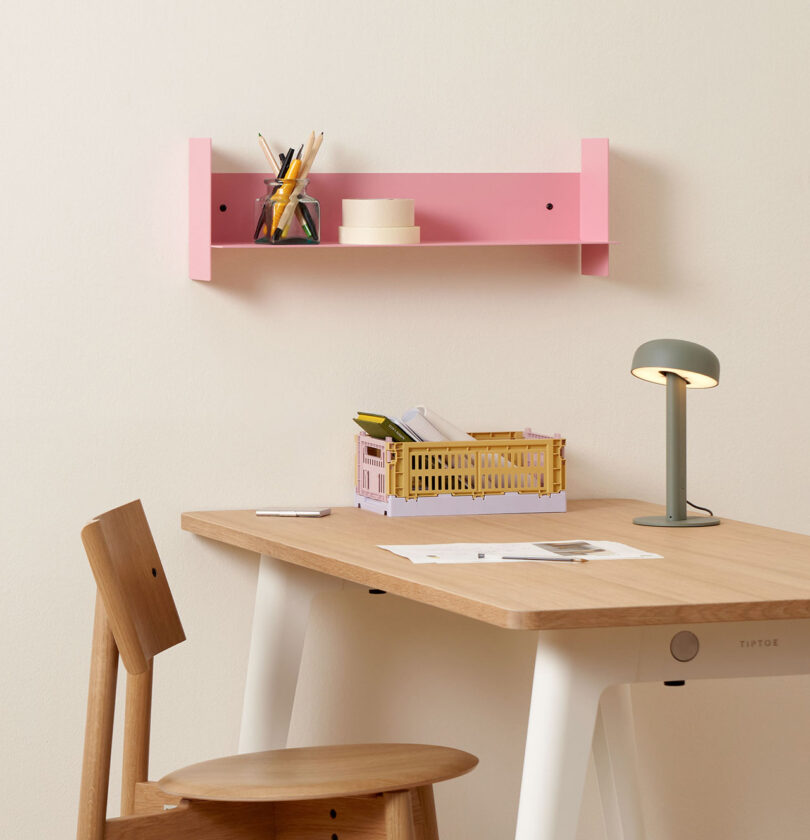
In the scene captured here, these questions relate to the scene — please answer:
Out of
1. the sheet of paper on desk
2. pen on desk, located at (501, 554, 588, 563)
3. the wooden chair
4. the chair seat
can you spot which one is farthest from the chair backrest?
pen on desk, located at (501, 554, 588, 563)

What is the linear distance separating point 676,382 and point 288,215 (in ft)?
2.18

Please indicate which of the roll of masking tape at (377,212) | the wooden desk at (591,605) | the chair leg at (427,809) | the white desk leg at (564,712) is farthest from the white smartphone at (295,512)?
the white desk leg at (564,712)

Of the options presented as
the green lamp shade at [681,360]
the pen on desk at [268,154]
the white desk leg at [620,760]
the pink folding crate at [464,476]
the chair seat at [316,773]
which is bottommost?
the white desk leg at [620,760]

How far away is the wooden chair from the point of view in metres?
1.66

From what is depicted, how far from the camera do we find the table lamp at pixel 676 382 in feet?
7.00

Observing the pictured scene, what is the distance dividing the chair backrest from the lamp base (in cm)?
73

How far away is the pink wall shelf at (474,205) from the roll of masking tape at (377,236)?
0.06ft

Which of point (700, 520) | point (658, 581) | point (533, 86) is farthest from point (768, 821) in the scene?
point (533, 86)

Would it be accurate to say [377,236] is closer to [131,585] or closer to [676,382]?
[676,382]

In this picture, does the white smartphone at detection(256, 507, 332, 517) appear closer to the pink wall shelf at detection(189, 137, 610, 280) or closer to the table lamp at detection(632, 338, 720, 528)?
Answer: the pink wall shelf at detection(189, 137, 610, 280)

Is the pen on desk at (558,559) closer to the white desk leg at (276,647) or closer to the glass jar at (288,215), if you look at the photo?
the white desk leg at (276,647)

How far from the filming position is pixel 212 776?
1.75 meters

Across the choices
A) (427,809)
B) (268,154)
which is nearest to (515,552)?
(427,809)

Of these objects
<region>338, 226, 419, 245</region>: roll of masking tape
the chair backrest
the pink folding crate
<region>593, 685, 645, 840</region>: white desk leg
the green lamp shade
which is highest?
<region>338, 226, 419, 245</region>: roll of masking tape
